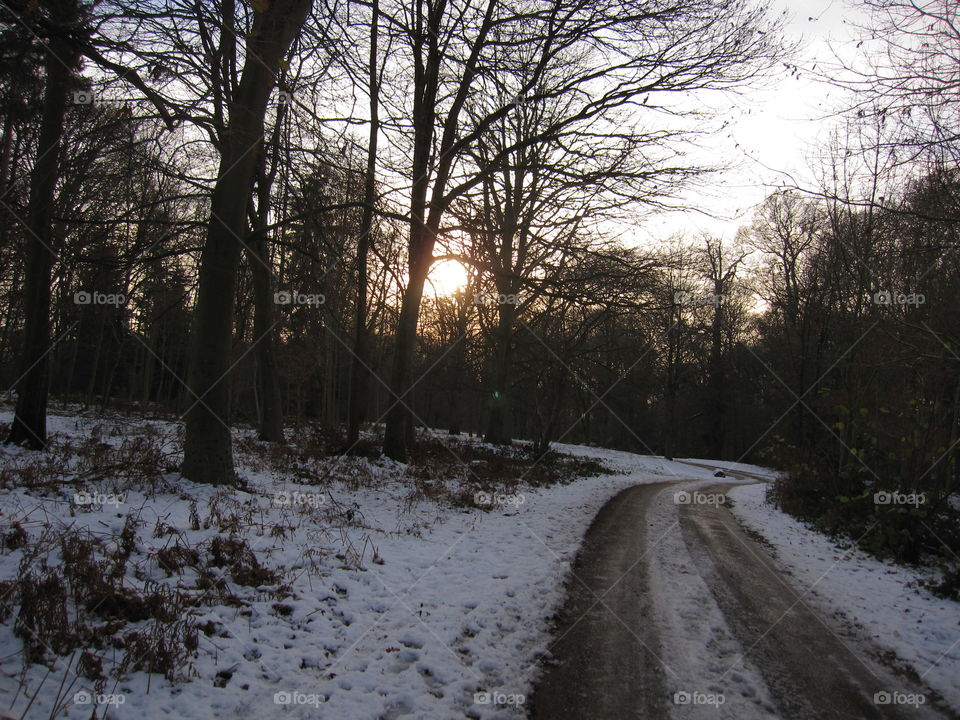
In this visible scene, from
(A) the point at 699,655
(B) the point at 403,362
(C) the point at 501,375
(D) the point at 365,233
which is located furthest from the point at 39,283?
(C) the point at 501,375

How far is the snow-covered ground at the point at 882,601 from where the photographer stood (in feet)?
16.6

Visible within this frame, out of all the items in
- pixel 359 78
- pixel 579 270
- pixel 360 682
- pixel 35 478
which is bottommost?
pixel 360 682

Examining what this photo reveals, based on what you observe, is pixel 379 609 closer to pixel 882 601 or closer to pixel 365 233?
pixel 882 601

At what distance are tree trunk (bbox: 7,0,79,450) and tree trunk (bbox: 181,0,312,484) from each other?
3799 mm

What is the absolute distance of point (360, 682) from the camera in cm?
403

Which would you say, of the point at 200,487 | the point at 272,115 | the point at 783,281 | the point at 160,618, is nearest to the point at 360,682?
the point at 160,618

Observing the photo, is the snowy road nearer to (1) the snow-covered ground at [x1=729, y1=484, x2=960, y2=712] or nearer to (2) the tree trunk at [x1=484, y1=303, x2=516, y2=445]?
(1) the snow-covered ground at [x1=729, y1=484, x2=960, y2=712]

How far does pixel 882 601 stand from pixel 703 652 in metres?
Answer: 3.76

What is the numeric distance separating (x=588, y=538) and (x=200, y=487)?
625 cm

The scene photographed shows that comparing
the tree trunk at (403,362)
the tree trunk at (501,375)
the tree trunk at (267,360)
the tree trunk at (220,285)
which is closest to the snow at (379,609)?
the tree trunk at (220,285)

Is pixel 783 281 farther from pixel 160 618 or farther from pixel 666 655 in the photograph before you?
pixel 160 618

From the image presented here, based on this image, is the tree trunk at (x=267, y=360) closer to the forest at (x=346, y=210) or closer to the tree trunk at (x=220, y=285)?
the forest at (x=346, y=210)

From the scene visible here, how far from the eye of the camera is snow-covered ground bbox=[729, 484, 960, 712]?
5062 mm

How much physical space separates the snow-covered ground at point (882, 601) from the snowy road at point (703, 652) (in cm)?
29
